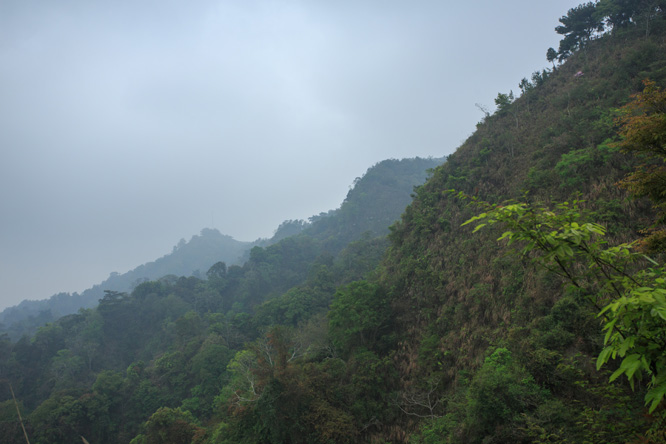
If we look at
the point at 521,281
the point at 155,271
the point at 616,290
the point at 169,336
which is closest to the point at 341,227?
the point at 169,336

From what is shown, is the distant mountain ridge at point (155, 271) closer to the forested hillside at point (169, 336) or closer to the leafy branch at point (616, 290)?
the forested hillside at point (169, 336)

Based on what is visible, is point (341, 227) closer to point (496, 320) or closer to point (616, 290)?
point (496, 320)

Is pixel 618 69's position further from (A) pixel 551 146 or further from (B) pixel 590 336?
(B) pixel 590 336

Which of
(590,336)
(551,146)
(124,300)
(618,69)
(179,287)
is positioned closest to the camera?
(590,336)

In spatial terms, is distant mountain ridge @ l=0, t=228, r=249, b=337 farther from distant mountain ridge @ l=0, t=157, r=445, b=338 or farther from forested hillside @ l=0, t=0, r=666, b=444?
forested hillside @ l=0, t=0, r=666, b=444

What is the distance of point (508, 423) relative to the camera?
6.64 metres

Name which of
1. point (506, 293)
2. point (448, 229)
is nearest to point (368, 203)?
point (448, 229)

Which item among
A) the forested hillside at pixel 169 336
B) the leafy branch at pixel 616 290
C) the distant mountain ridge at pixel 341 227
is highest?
the distant mountain ridge at pixel 341 227

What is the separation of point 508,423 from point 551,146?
13393 mm

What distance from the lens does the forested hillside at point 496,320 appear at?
2607 millimetres

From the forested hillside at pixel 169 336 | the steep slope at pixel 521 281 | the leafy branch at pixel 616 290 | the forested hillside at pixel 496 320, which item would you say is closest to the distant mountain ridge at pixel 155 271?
the forested hillside at pixel 169 336

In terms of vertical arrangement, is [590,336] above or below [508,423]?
above

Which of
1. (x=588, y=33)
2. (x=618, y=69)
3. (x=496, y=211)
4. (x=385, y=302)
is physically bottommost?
(x=385, y=302)

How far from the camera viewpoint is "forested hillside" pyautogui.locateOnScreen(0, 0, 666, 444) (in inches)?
103
